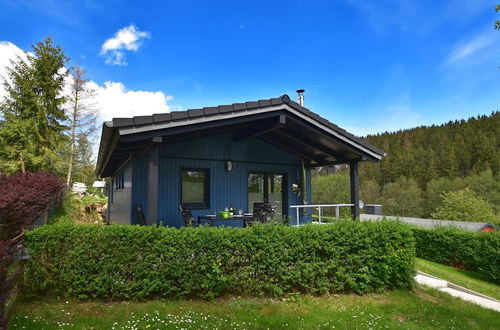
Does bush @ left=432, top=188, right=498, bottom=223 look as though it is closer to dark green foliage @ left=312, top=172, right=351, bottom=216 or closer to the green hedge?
dark green foliage @ left=312, top=172, right=351, bottom=216

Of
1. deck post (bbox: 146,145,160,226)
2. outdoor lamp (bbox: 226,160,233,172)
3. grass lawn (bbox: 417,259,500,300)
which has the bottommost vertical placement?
grass lawn (bbox: 417,259,500,300)

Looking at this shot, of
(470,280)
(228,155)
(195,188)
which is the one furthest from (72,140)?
(470,280)

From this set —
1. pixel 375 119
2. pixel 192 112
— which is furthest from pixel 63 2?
pixel 375 119

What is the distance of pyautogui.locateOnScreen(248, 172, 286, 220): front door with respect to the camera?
10.3m

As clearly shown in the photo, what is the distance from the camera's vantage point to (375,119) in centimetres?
3275

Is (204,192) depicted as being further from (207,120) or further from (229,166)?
(207,120)

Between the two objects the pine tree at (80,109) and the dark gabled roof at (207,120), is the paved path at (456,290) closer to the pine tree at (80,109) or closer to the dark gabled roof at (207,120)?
the dark gabled roof at (207,120)

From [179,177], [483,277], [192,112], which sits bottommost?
[483,277]

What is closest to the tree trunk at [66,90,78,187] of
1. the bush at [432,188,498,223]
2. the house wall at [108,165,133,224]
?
the house wall at [108,165,133,224]

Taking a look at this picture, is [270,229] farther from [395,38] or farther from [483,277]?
[395,38]

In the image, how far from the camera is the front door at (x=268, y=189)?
1025 cm

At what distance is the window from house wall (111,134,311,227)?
0.14 m

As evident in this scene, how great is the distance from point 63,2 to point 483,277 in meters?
15.8

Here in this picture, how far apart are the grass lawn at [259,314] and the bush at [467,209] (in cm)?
4189
